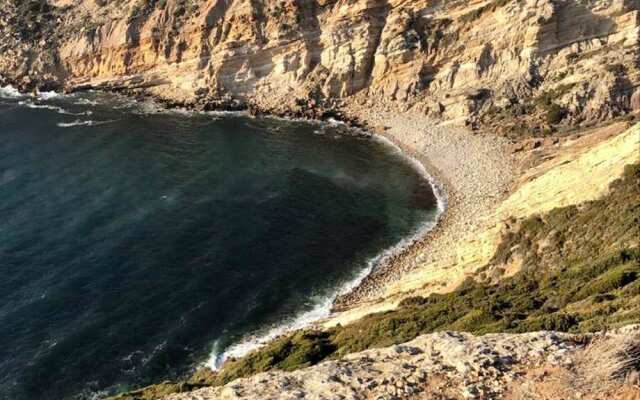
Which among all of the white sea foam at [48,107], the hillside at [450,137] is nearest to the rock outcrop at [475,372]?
the hillside at [450,137]

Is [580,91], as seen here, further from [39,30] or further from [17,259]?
[39,30]

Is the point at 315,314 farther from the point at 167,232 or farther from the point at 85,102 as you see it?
the point at 85,102

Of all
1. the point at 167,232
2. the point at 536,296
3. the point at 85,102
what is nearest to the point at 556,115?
the point at 536,296

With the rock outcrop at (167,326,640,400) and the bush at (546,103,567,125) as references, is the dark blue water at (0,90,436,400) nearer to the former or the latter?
the bush at (546,103,567,125)

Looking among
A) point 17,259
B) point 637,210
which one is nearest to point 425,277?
point 637,210

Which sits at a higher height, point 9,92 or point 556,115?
point 9,92
